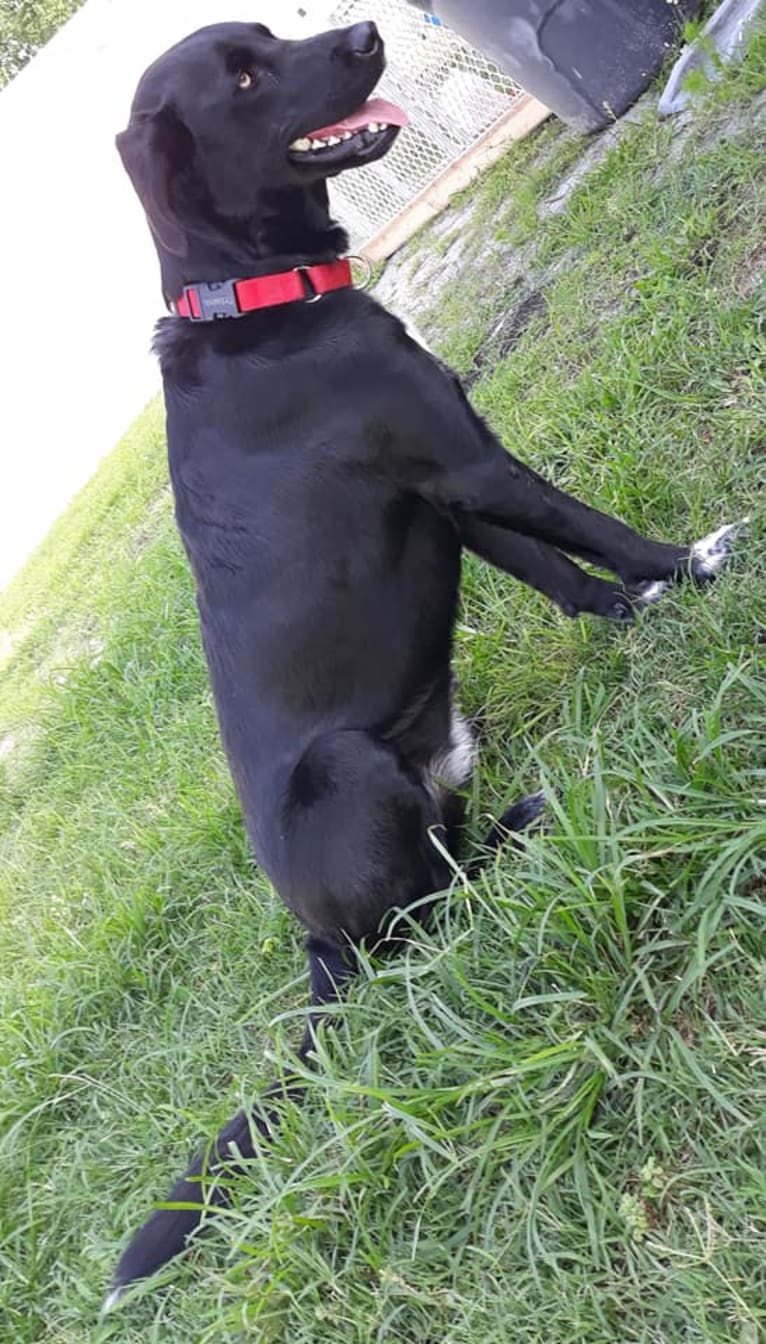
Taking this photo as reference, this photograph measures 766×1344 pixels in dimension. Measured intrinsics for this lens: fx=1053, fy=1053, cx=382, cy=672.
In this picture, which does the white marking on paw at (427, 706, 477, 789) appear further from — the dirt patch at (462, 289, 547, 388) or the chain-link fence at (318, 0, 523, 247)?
the chain-link fence at (318, 0, 523, 247)

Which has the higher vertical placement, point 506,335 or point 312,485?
point 312,485

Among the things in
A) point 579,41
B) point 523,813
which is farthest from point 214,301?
point 579,41

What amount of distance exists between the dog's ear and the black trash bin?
8.01 feet

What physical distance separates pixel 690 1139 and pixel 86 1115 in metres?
1.59

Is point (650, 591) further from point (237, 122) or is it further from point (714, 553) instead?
point (237, 122)

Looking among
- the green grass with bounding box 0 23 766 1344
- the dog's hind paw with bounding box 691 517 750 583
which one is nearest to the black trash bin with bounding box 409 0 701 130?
the green grass with bounding box 0 23 766 1344

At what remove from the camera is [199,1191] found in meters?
1.96

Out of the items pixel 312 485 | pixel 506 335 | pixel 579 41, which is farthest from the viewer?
pixel 579 41

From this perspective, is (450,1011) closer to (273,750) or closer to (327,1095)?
(327,1095)

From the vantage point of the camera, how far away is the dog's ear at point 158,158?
7.26 ft

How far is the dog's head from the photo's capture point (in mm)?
2252

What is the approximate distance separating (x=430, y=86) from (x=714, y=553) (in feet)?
13.0

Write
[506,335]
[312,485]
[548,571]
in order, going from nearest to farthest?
1. [312,485]
2. [548,571]
3. [506,335]

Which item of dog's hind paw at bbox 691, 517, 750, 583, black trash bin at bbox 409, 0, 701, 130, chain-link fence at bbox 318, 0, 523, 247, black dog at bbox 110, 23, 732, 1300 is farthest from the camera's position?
chain-link fence at bbox 318, 0, 523, 247
